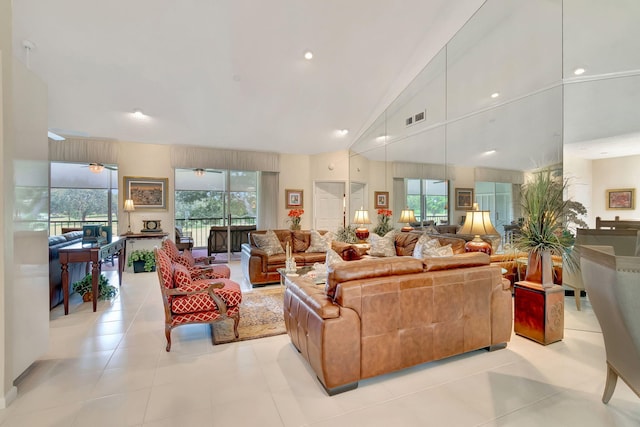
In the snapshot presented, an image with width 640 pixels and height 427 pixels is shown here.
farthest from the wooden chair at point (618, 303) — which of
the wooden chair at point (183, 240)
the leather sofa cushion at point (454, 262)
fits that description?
the wooden chair at point (183, 240)

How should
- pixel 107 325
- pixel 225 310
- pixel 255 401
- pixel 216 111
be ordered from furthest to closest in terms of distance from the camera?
1. pixel 216 111
2. pixel 107 325
3. pixel 225 310
4. pixel 255 401

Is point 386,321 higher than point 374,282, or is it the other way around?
point 374,282

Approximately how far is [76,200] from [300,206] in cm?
509

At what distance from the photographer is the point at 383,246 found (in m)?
5.20

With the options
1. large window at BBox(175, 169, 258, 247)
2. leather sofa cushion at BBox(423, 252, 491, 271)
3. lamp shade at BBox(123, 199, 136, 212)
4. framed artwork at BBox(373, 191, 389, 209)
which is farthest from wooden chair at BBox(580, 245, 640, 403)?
lamp shade at BBox(123, 199, 136, 212)

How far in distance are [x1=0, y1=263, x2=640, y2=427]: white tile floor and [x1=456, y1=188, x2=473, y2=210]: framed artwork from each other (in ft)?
7.53

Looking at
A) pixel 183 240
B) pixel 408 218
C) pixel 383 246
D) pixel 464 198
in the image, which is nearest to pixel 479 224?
pixel 464 198

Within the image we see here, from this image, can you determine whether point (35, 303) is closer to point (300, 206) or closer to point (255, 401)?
point (255, 401)

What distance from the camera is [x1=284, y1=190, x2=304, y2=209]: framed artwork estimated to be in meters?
7.68

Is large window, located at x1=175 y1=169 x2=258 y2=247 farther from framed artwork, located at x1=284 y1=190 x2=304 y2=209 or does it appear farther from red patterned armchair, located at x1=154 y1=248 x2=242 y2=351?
Result: red patterned armchair, located at x1=154 y1=248 x2=242 y2=351

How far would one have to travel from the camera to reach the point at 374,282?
2109mm

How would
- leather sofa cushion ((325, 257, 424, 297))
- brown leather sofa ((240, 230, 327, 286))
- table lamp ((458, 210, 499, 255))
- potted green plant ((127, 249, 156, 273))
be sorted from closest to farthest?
leather sofa cushion ((325, 257, 424, 297)) < table lamp ((458, 210, 499, 255)) < brown leather sofa ((240, 230, 327, 286)) < potted green plant ((127, 249, 156, 273))

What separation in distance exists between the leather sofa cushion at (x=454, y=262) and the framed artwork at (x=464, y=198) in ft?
7.70

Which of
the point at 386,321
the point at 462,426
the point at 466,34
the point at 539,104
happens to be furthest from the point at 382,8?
the point at 462,426
